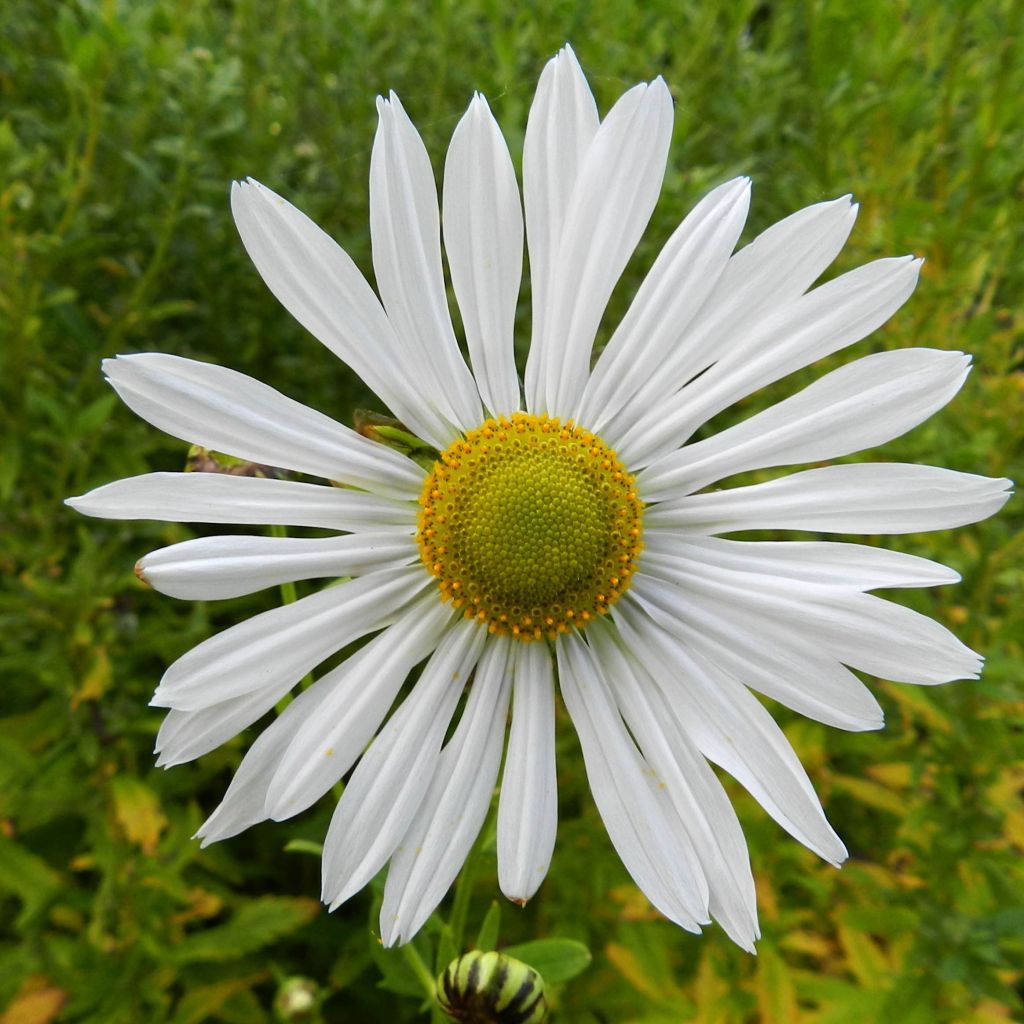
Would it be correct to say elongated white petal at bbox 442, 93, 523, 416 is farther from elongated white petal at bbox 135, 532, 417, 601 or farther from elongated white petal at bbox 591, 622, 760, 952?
elongated white petal at bbox 591, 622, 760, 952

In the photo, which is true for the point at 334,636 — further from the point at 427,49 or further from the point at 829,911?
the point at 427,49

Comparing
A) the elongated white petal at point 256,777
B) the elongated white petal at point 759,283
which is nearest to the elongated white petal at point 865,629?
the elongated white petal at point 759,283

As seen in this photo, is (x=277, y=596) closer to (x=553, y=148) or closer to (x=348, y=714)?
(x=348, y=714)

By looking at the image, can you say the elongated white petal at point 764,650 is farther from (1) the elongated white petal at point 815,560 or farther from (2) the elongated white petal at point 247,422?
(2) the elongated white petal at point 247,422

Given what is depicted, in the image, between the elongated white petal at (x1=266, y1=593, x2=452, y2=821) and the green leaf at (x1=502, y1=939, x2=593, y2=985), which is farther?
the green leaf at (x1=502, y1=939, x2=593, y2=985)

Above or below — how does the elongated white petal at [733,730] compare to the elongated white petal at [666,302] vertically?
below

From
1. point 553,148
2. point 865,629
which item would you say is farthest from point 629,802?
point 553,148

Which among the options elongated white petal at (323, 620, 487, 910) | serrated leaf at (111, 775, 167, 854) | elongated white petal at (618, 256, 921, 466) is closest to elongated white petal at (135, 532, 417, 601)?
elongated white petal at (323, 620, 487, 910)
